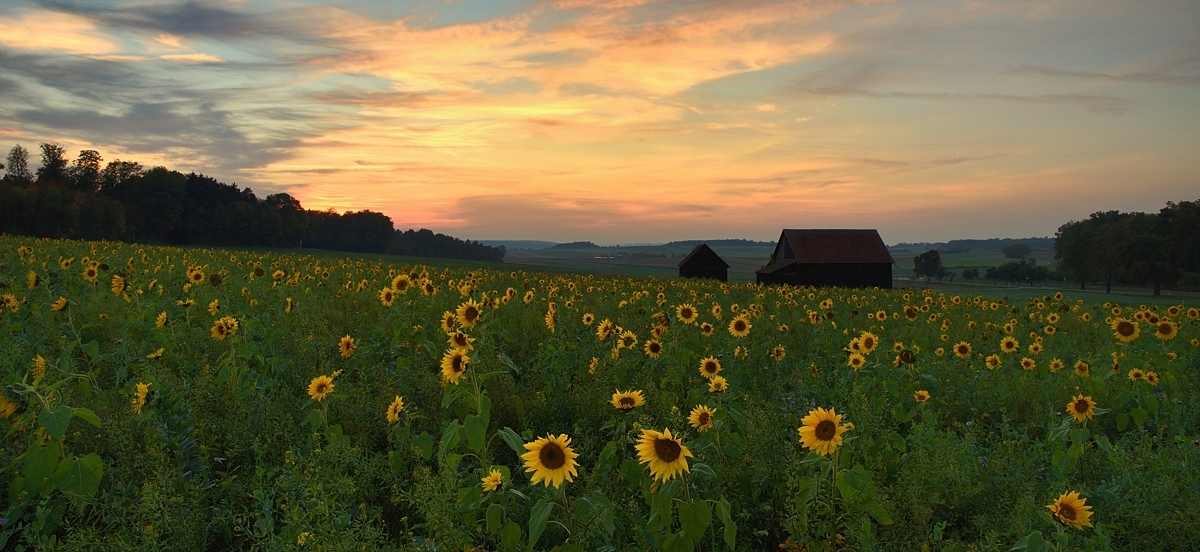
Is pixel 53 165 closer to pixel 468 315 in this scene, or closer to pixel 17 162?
pixel 17 162

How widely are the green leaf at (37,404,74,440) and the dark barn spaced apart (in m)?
45.1

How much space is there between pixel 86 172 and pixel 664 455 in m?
113

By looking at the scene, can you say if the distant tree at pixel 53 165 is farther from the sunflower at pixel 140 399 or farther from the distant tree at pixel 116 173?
the sunflower at pixel 140 399

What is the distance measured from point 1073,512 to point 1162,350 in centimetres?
741

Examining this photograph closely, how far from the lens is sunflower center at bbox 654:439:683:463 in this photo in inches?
121

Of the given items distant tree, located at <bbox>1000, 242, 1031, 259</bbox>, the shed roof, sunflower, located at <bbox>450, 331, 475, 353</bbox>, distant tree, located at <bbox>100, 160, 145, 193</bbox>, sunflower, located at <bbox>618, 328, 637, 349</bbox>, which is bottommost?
sunflower, located at <bbox>618, 328, 637, 349</bbox>

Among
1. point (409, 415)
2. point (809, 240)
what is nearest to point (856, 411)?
point (409, 415)

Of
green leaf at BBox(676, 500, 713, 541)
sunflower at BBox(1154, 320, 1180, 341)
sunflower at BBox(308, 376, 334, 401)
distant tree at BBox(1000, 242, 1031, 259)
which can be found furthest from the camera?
distant tree at BBox(1000, 242, 1031, 259)

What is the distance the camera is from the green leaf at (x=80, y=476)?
3570 mm

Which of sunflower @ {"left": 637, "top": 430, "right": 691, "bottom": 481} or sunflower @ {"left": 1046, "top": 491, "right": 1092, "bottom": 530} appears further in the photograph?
sunflower @ {"left": 1046, "top": 491, "right": 1092, "bottom": 530}

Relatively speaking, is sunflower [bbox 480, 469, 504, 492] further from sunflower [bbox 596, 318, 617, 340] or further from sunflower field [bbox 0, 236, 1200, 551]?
sunflower [bbox 596, 318, 617, 340]

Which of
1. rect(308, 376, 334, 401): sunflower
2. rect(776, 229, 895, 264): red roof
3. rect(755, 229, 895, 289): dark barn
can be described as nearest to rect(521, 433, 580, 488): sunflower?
rect(308, 376, 334, 401): sunflower

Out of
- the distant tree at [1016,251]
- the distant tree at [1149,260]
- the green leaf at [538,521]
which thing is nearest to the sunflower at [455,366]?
the green leaf at [538,521]

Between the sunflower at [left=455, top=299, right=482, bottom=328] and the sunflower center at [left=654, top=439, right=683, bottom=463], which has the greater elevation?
the sunflower at [left=455, top=299, right=482, bottom=328]
